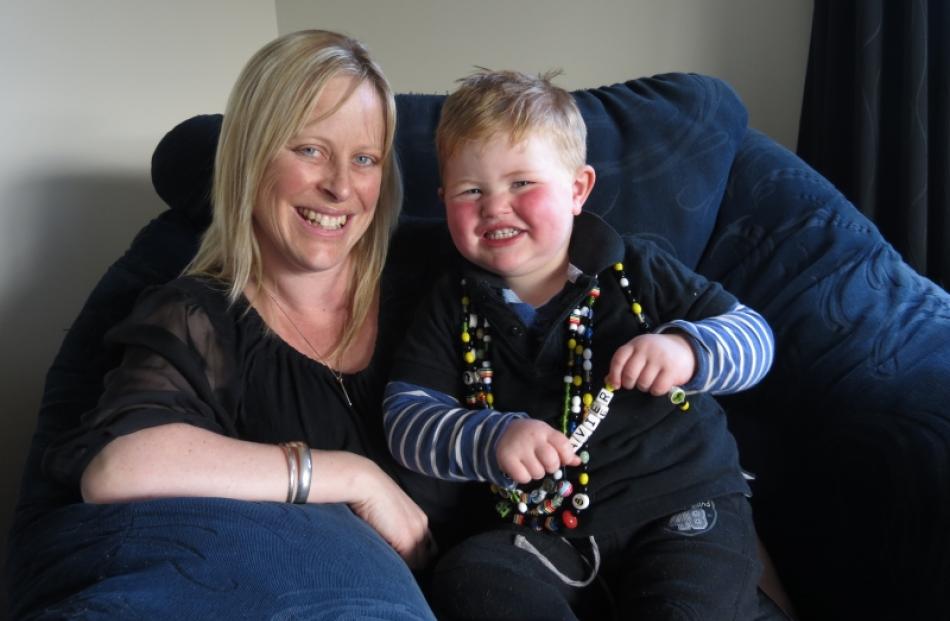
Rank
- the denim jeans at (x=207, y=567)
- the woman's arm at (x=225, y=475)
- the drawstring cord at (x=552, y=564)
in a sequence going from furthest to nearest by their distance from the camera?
the drawstring cord at (x=552, y=564) → the woman's arm at (x=225, y=475) → the denim jeans at (x=207, y=567)

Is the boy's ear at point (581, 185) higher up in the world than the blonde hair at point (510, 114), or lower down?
lower down

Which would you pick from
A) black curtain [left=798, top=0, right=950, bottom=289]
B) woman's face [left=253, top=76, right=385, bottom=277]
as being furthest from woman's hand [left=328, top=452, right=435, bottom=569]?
black curtain [left=798, top=0, right=950, bottom=289]

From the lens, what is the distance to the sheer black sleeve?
1062mm

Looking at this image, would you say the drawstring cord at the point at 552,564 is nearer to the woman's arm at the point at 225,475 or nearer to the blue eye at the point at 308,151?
the woman's arm at the point at 225,475

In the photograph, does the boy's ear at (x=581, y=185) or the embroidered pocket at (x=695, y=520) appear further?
the boy's ear at (x=581, y=185)

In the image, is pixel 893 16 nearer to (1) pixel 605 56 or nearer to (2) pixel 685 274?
(1) pixel 605 56

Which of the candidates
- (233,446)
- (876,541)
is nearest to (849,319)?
(876,541)

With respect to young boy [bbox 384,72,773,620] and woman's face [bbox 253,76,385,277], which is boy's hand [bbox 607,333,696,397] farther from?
woman's face [bbox 253,76,385,277]

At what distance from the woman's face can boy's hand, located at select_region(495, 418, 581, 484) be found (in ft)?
1.46

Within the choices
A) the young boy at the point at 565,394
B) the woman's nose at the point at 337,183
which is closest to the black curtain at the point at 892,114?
the young boy at the point at 565,394

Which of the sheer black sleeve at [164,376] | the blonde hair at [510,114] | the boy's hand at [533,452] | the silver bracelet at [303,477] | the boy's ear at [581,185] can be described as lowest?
the silver bracelet at [303,477]

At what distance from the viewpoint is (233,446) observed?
3.60ft

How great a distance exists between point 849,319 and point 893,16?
1.01m

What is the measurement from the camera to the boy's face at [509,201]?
3.81ft
